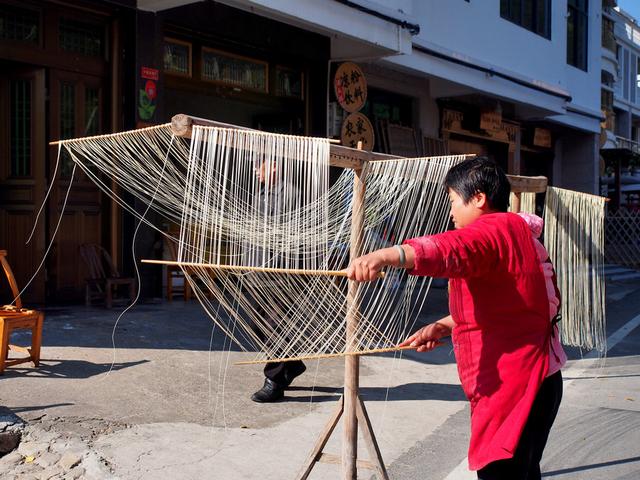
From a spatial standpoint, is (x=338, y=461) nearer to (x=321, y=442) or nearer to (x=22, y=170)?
(x=321, y=442)

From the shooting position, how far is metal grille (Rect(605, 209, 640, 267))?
17.8 m

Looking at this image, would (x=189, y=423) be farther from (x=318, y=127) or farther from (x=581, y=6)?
(x=581, y=6)

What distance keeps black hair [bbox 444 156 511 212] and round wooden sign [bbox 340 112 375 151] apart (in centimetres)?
821

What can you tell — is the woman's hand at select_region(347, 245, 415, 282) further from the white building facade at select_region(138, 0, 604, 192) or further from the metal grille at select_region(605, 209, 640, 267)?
the metal grille at select_region(605, 209, 640, 267)

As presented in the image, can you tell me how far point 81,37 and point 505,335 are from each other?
22.8 feet

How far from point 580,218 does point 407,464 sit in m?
2.44

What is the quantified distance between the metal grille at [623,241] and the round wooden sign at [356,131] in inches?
365

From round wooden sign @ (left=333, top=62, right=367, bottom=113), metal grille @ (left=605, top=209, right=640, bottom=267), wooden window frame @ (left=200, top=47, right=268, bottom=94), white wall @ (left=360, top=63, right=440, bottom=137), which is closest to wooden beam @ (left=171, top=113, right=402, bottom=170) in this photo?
wooden window frame @ (left=200, top=47, right=268, bottom=94)

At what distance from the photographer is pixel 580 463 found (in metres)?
4.27

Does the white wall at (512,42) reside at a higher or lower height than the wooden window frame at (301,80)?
higher

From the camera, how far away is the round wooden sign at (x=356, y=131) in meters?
10.7

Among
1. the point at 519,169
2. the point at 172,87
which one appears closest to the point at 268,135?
the point at 172,87

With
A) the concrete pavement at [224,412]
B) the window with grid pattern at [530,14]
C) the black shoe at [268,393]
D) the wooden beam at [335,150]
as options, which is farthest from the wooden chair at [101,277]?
the window with grid pattern at [530,14]

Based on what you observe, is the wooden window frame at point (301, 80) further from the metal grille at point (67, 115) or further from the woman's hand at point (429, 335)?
the woman's hand at point (429, 335)
